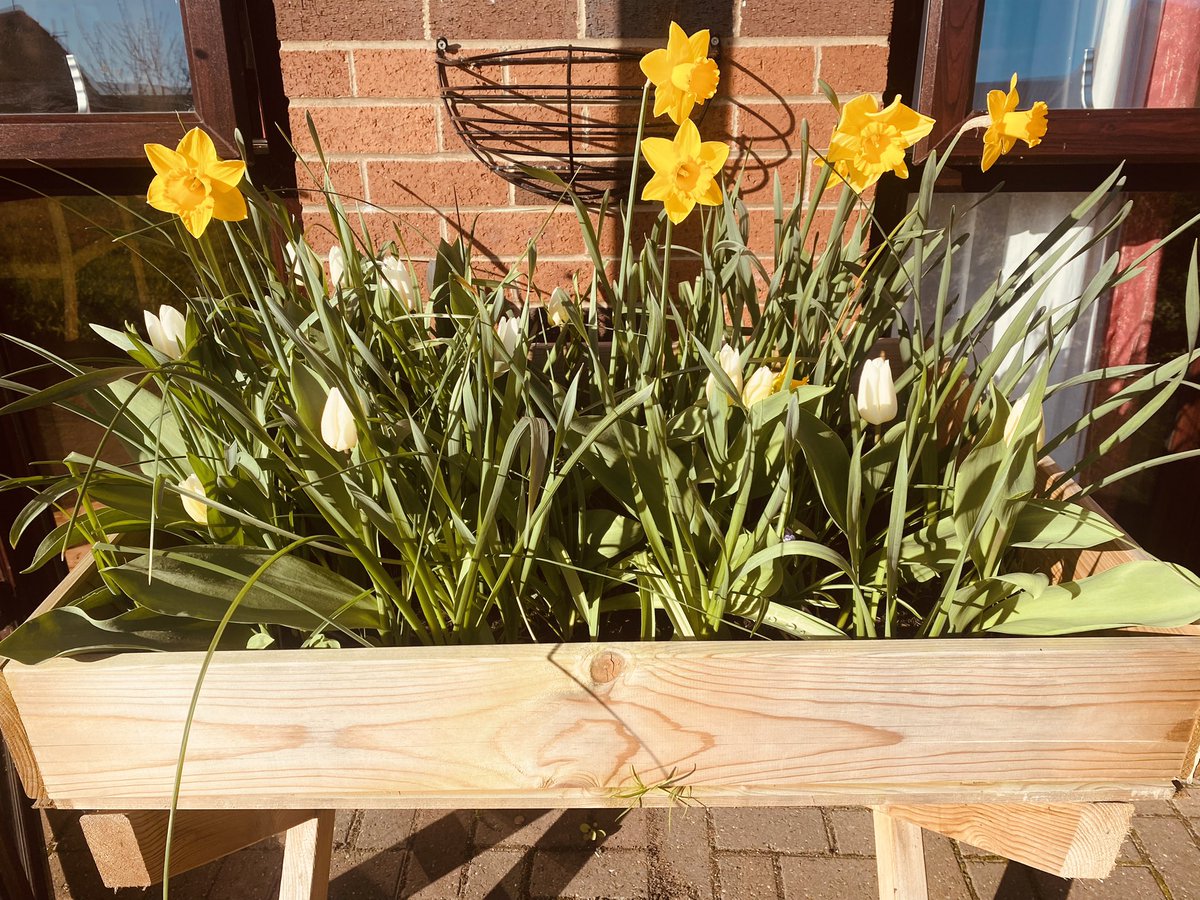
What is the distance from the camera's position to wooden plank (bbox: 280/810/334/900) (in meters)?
0.83

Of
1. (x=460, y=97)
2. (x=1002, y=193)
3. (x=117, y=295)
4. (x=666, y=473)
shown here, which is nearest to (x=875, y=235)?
(x=1002, y=193)

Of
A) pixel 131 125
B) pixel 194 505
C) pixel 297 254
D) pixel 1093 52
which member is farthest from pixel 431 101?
pixel 1093 52

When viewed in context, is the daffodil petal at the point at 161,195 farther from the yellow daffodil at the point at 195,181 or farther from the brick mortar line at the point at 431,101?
the brick mortar line at the point at 431,101

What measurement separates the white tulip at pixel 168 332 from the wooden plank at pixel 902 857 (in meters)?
0.84

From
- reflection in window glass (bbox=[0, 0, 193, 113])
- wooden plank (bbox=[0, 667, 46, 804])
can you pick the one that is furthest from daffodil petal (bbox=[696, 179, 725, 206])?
reflection in window glass (bbox=[0, 0, 193, 113])

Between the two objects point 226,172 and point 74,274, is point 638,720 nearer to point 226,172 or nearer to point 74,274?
point 226,172

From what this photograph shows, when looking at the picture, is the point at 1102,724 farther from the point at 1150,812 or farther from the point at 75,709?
the point at 1150,812

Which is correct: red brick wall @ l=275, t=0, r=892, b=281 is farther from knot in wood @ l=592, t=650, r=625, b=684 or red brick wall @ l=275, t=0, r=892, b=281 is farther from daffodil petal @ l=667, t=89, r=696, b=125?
knot in wood @ l=592, t=650, r=625, b=684

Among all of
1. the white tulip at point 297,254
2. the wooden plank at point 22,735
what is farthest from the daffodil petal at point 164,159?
the wooden plank at point 22,735

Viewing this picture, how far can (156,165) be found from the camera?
2.06 ft

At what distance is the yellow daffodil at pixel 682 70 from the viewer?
0.63 metres

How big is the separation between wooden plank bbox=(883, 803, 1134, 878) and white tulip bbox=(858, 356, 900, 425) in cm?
33

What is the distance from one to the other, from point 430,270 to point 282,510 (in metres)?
0.35

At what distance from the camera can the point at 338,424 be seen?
612mm
